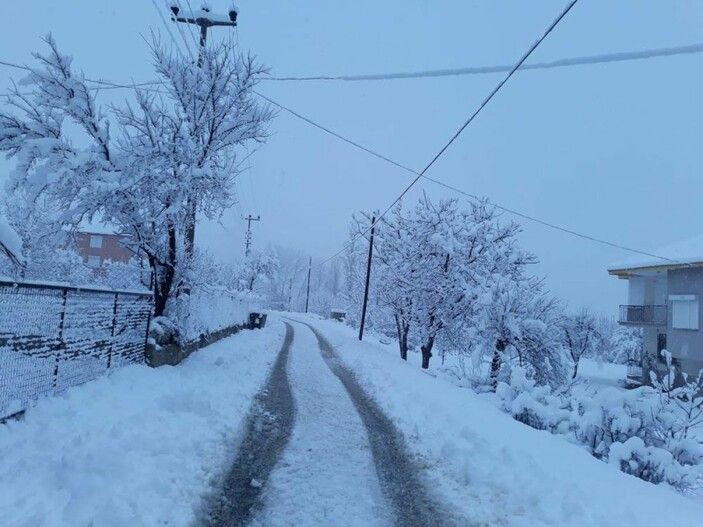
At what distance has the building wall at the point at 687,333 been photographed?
2452 centimetres

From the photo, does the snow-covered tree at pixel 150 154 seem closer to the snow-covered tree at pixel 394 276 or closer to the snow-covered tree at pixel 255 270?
the snow-covered tree at pixel 394 276

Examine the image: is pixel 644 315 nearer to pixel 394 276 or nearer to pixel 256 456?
pixel 394 276

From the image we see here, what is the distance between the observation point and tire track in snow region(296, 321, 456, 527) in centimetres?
490

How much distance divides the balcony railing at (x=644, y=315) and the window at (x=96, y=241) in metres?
56.0

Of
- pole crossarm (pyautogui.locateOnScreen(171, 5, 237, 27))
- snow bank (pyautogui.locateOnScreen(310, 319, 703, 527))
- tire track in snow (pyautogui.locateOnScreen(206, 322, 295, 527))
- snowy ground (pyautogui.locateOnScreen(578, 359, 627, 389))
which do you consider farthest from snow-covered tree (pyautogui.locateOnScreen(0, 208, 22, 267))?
snowy ground (pyautogui.locateOnScreen(578, 359, 627, 389))

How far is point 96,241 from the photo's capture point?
199 ft

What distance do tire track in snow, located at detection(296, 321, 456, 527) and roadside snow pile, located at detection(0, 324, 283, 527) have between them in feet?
6.27

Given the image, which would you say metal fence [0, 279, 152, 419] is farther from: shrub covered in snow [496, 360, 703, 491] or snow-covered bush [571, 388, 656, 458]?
snow-covered bush [571, 388, 656, 458]

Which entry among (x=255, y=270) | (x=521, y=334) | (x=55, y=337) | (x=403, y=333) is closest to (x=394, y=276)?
(x=403, y=333)

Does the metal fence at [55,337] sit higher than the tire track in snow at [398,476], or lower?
higher

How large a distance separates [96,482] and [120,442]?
113 cm

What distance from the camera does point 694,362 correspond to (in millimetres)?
24672

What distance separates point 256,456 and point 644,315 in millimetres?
29425

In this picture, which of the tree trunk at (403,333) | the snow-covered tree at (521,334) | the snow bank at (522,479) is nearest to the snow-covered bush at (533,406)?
the snow bank at (522,479)
